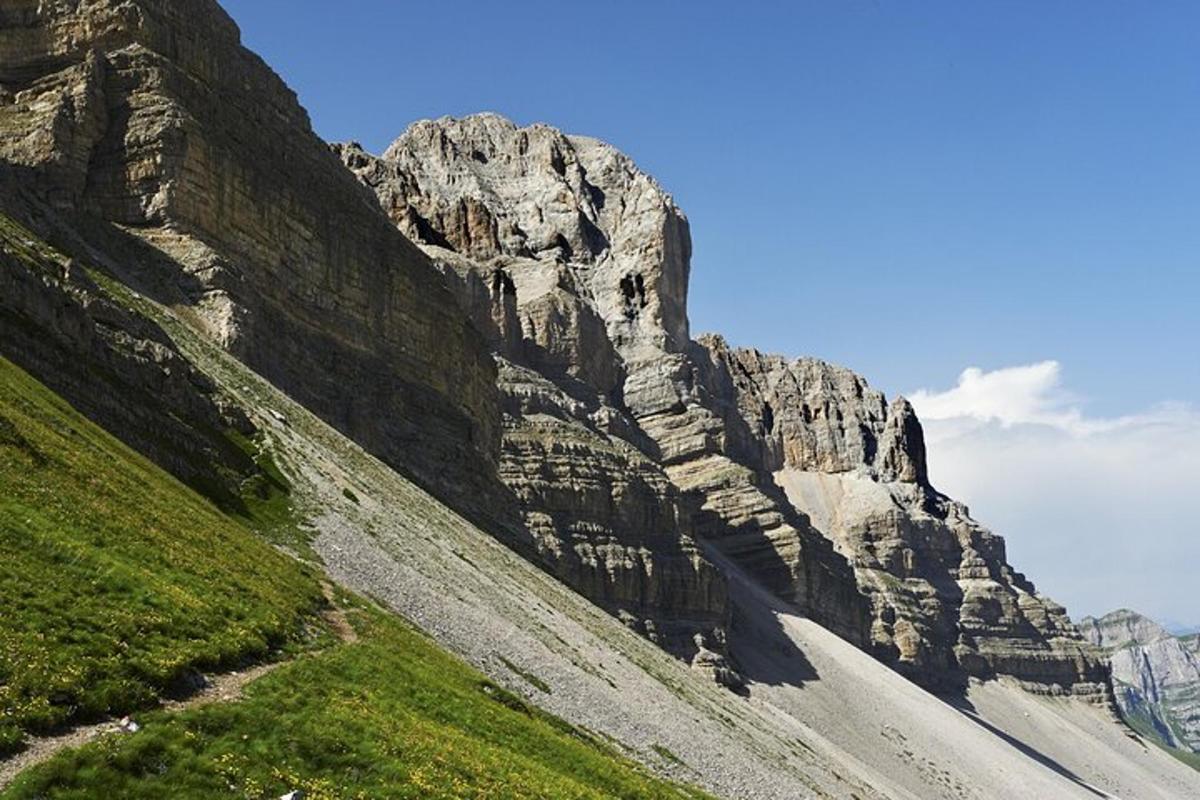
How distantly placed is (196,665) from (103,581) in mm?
3180

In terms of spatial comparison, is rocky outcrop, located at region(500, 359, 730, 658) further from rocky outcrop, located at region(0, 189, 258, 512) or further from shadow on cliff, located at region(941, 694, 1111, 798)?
rocky outcrop, located at region(0, 189, 258, 512)

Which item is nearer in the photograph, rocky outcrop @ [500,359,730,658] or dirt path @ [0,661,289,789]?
dirt path @ [0,661,289,789]

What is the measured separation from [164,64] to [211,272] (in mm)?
18586

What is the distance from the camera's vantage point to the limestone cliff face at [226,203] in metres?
73.6

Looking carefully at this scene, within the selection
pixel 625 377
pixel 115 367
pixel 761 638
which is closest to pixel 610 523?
pixel 761 638

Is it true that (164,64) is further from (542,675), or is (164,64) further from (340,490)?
(542,675)

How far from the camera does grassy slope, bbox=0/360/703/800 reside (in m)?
19.1

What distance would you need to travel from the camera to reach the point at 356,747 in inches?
890

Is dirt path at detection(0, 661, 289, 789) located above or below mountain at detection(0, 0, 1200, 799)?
below

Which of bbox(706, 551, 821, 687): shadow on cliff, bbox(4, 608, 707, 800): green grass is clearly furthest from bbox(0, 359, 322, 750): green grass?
bbox(706, 551, 821, 687): shadow on cliff

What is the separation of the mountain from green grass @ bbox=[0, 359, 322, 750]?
0.35 ft

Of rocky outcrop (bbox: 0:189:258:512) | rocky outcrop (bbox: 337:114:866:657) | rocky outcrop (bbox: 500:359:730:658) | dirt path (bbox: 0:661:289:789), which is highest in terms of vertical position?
rocky outcrop (bbox: 337:114:866:657)

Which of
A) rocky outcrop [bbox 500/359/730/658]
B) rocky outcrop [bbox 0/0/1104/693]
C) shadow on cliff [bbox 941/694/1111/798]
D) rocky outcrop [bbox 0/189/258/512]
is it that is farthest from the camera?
shadow on cliff [bbox 941/694/1111/798]

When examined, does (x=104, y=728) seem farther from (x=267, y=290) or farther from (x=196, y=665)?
(x=267, y=290)
